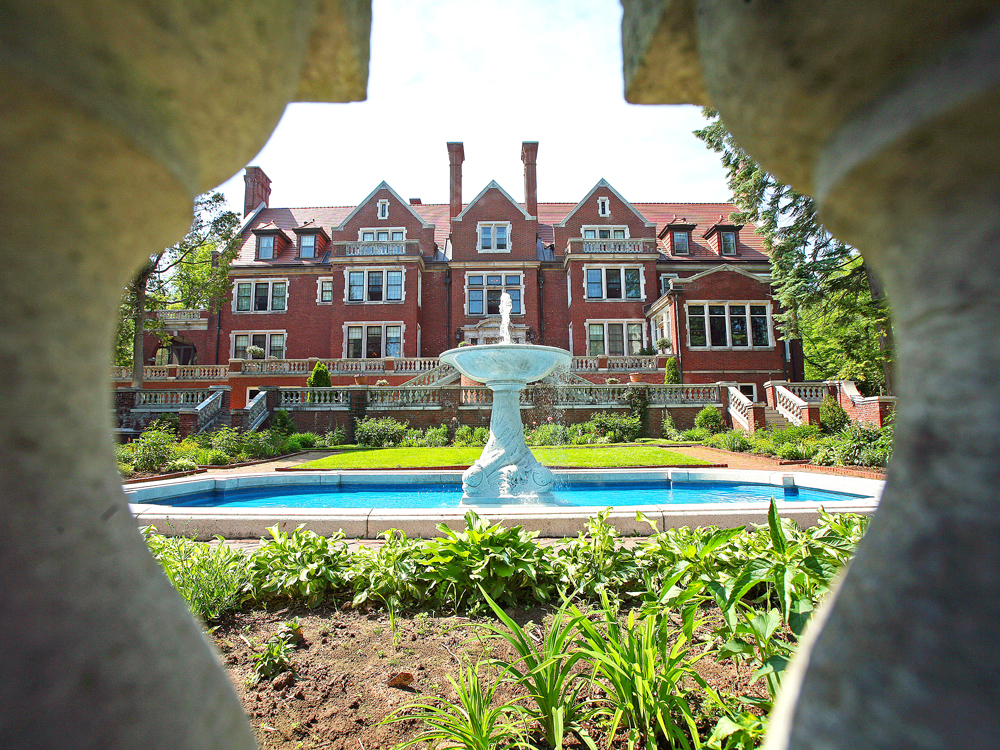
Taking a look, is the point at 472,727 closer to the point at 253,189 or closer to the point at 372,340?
the point at 372,340

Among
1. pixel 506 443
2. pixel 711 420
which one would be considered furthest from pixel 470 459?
pixel 711 420

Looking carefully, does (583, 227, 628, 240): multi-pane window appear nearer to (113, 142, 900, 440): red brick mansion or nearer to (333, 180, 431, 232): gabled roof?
(113, 142, 900, 440): red brick mansion

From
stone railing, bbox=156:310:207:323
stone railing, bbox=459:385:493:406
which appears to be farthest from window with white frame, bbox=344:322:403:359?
stone railing, bbox=459:385:493:406

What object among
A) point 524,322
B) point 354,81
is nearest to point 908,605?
point 354,81

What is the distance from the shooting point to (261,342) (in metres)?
32.6

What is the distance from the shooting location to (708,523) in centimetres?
489

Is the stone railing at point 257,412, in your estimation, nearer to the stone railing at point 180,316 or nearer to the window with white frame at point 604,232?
the stone railing at point 180,316

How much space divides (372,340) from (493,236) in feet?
29.9

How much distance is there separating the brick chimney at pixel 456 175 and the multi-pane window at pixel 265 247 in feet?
36.9

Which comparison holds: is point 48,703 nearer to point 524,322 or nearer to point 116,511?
point 116,511

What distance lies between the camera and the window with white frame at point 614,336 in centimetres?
3006

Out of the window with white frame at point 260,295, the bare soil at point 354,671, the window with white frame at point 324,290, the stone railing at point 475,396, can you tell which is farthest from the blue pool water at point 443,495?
the window with white frame at point 260,295

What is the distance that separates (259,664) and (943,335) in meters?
2.78

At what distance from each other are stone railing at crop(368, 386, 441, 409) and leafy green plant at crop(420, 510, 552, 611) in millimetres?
16639
